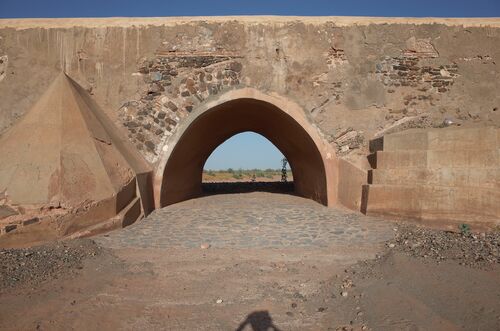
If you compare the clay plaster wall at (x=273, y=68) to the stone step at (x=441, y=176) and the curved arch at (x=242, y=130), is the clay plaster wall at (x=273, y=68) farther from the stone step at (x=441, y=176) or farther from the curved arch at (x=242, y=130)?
the stone step at (x=441, y=176)

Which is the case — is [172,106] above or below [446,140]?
above

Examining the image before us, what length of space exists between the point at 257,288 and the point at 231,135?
27.0ft

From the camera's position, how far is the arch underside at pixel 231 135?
805 centimetres

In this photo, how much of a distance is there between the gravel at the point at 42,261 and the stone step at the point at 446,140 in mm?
4940

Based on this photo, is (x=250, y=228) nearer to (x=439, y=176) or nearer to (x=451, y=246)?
(x=451, y=246)

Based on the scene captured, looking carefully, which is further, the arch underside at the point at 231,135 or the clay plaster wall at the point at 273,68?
the arch underside at the point at 231,135

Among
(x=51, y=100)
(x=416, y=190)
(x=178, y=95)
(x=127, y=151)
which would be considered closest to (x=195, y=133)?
(x=178, y=95)

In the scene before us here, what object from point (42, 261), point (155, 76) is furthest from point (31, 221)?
point (155, 76)

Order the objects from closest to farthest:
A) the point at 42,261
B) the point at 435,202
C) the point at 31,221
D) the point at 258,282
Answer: the point at 258,282
the point at 42,261
the point at 31,221
the point at 435,202

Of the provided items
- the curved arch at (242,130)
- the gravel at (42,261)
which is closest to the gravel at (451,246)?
the curved arch at (242,130)

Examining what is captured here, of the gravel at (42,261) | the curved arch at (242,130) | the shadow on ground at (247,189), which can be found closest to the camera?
the gravel at (42,261)

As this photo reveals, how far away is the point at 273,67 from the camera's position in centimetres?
782

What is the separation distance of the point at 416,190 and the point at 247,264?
3.45 metres

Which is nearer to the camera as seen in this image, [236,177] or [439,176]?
[439,176]
